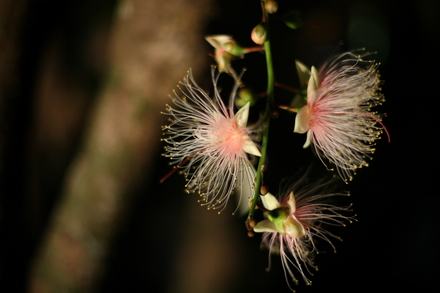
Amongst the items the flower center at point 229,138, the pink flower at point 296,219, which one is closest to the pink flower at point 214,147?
the flower center at point 229,138

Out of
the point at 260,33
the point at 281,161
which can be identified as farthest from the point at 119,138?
the point at 260,33

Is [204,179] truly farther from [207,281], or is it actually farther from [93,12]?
[207,281]

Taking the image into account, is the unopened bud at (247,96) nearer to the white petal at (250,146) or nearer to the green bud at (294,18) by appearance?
the white petal at (250,146)

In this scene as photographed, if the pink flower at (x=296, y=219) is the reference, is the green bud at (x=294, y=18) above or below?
above

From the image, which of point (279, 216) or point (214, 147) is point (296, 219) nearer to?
point (279, 216)

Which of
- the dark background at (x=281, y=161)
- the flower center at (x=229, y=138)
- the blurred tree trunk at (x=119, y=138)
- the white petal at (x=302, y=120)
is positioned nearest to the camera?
the white petal at (x=302, y=120)
